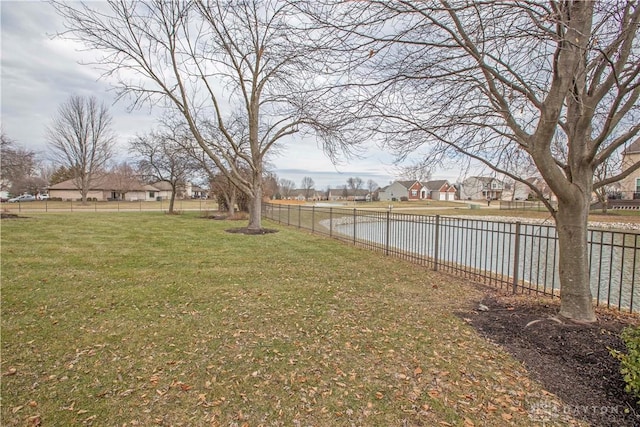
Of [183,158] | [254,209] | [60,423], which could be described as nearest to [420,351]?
[60,423]

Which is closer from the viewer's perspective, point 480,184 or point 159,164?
point 480,184

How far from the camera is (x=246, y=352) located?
3.29m

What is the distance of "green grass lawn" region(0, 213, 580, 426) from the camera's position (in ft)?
7.92

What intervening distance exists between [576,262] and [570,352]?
49.3 inches

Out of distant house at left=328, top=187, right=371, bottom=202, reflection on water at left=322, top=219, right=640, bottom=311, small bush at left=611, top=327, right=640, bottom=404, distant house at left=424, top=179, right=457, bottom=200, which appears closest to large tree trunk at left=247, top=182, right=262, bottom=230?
reflection on water at left=322, top=219, right=640, bottom=311

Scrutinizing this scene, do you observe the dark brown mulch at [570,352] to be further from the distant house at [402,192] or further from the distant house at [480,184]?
the distant house at [402,192]

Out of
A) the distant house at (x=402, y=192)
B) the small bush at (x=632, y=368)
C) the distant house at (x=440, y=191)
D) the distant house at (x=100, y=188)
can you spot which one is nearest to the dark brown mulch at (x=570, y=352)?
the small bush at (x=632, y=368)

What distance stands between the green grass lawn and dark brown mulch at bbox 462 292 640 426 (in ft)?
0.68

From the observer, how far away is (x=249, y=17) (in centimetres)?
1009

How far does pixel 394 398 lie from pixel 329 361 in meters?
0.76

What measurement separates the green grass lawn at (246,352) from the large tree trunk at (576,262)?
4.39ft

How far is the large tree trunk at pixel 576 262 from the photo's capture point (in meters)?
3.78

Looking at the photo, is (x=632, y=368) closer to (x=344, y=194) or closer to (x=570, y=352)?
(x=570, y=352)

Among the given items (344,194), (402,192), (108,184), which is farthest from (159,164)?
(344,194)
